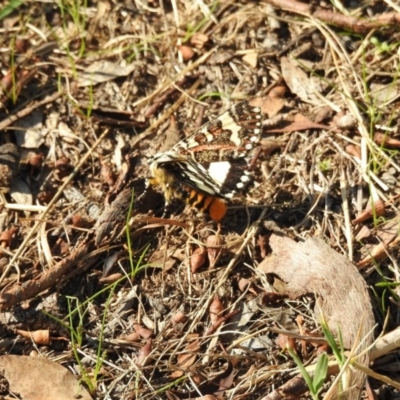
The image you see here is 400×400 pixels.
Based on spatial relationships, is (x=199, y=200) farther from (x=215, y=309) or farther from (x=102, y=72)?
(x=102, y=72)

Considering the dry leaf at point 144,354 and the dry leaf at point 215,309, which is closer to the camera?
the dry leaf at point 144,354

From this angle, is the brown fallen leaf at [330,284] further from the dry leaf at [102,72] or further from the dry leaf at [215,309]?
the dry leaf at [102,72]

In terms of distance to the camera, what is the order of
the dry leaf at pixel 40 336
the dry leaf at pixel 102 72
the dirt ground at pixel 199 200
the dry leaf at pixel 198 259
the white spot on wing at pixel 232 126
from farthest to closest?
the dry leaf at pixel 102 72, the white spot on wing at pixel 232 126, the dry leaf at pixel 198 259, the dry leaf at pixel 40 336, the dirt ground at pixel 199 200

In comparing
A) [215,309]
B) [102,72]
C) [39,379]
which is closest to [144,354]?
[215,309]

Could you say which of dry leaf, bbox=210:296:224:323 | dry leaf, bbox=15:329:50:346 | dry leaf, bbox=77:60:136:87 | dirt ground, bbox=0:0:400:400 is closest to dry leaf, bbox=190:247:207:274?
dirt ground, bbox=0:0:400:400

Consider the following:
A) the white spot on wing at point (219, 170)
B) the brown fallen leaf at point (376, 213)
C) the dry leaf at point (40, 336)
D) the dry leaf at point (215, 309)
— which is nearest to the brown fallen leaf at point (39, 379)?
the dry leaf at point (40, 336)

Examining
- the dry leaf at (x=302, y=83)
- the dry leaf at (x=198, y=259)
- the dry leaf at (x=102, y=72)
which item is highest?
the dry leaf at (x=302, y=83)

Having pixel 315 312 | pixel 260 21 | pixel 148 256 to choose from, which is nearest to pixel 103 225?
pixel 148 256

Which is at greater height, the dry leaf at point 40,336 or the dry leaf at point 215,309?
the dry leaf at point 215,309
